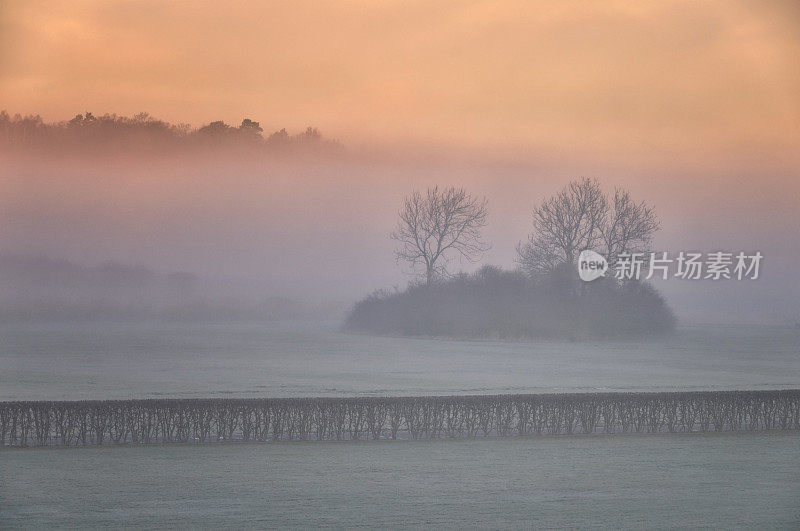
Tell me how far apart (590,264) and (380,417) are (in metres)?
29.0

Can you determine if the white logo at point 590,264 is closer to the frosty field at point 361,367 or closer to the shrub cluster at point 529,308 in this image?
the shrub cluster at point 529,308

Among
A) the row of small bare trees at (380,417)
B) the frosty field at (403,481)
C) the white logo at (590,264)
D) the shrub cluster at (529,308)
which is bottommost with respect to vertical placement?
the frosty field at (403,481)

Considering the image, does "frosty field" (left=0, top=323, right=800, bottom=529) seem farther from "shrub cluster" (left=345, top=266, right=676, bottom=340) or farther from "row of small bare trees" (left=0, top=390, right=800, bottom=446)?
"shrub cluster" (left=345, top=266, right=676, bottom=340)

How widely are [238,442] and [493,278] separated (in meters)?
30.4

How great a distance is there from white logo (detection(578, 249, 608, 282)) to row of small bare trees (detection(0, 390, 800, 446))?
26.7 meters

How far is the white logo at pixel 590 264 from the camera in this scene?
38.9 metres

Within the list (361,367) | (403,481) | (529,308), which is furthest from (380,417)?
(529,308)

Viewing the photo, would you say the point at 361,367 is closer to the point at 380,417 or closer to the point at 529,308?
the point at 380,417

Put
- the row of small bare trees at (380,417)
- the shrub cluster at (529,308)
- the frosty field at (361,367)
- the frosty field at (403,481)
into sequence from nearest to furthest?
the frosty field at (403,481), the row of small bare trees at (380,417), the frosty field at (361,367), the shrub cluster at (529,308)

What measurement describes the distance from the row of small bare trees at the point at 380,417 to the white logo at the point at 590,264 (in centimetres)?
2670

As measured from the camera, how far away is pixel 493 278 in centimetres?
4047

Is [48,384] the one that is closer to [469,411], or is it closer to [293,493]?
[469,411]

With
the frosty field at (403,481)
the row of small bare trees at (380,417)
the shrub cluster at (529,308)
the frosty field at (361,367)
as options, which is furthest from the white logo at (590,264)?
the row of small bare trees at (380,417)

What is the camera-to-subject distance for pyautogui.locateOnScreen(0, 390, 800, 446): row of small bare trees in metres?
10.4
